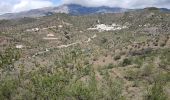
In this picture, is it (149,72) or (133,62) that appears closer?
(149,72)

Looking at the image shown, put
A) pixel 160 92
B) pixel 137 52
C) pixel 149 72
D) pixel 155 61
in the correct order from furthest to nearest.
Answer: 1. pixel 137 52
2. pixel 155 61
3. pixel 149 72
4. pixel 160 92

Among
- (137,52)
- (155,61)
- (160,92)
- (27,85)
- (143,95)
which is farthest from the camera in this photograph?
(137,52)

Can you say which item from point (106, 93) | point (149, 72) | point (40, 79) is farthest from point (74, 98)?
point (149, 72)

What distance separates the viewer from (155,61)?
3282 inches

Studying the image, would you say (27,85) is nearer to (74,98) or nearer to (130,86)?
(74,98)

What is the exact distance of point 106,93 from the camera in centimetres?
5994

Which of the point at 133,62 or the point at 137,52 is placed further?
the point at 137,52

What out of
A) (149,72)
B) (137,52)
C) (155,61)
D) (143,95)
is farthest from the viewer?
(137,52)

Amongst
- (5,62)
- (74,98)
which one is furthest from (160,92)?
(5,62)

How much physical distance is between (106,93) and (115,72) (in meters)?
20.9

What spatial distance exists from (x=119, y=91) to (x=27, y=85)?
1857 centimetres

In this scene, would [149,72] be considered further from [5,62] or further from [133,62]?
[5,62]

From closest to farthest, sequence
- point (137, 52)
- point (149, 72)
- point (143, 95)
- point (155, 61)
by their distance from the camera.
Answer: point (143, 95) → point (149, 72) → point (155, 61) → point (137, 52)

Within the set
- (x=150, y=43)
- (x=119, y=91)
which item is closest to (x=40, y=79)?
(x=119, y=91)
